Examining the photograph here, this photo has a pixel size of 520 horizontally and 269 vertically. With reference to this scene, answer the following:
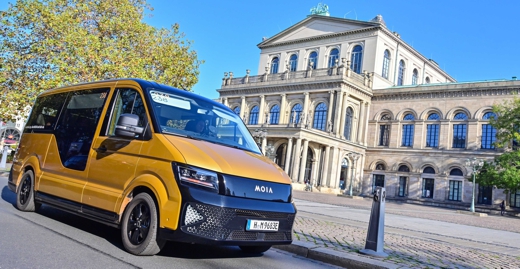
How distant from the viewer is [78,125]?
6.36 m

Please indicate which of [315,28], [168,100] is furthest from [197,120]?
[315,28]

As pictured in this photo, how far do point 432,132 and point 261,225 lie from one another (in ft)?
144

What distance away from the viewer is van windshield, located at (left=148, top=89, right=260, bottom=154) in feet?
17.2

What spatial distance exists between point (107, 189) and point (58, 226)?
4.99 ft

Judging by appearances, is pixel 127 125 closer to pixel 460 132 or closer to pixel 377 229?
pixel 377 229

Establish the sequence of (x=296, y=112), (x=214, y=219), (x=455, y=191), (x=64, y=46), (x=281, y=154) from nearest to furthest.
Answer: (x=214, y=219) → (x=64, y=46) → (x=455, y=191) → (x=281, y=154) → (x=296, y=112)

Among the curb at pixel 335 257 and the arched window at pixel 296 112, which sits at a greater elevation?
the arched window at pixel 296 112

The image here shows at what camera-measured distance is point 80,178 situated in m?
5.72

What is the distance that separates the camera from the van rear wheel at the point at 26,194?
6.95m

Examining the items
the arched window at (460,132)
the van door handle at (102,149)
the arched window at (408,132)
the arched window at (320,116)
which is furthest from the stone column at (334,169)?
the van door handle at (102,149)

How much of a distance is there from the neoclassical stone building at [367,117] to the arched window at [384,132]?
0.39 feet

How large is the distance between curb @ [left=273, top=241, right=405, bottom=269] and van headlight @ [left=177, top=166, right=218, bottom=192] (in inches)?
87.4

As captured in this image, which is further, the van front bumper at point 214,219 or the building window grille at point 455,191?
the building window grille at point 455,191

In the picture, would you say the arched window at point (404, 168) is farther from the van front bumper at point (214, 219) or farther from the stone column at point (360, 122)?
the van front bumper at point (214, 219)
